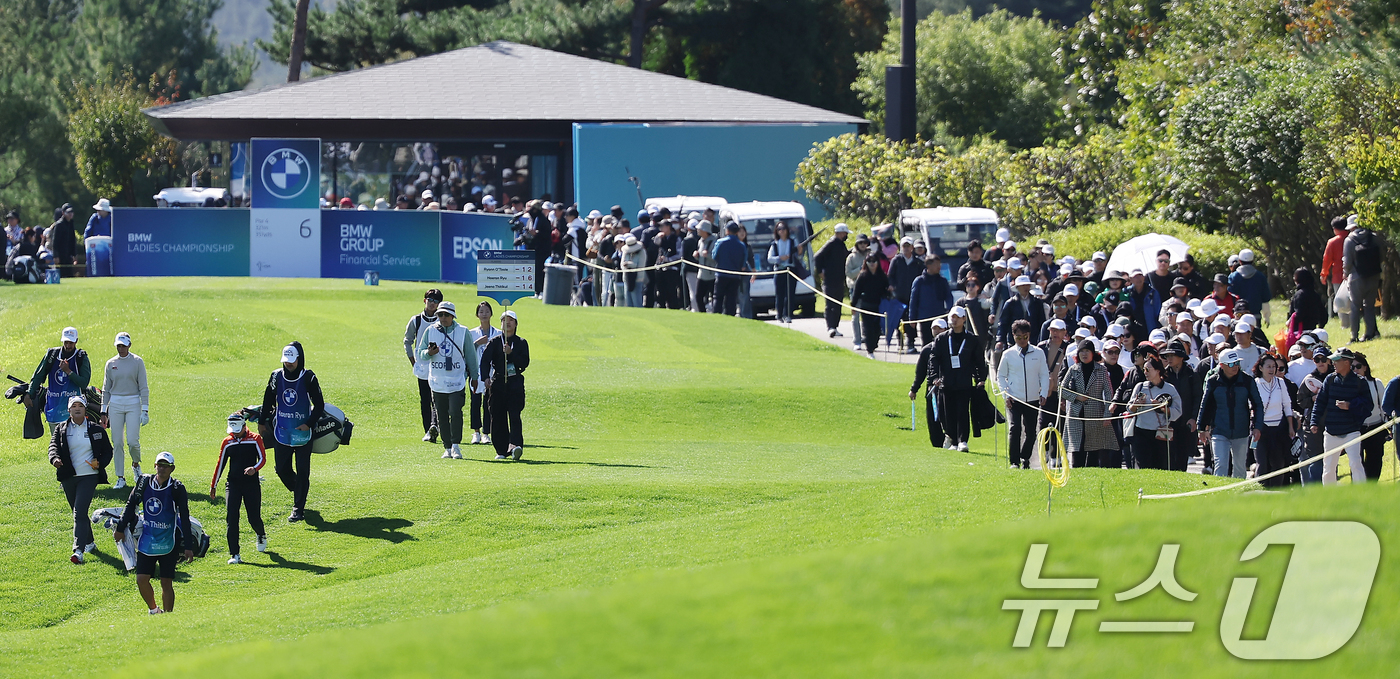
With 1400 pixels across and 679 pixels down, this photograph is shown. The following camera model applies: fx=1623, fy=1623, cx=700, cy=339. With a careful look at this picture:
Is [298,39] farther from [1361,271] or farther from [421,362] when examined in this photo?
→ [1361,271]

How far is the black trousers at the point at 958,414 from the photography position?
18484 millimetres

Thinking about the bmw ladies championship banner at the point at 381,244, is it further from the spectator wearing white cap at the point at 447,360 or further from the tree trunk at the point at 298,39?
the tree trunk at the point at 298,39

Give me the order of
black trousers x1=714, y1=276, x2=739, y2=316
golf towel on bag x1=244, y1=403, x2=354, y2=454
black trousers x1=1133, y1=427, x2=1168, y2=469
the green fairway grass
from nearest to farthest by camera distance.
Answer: the green fairway grass < golf towel on bag x1=244, y1=403, x2=354, y2=454 < black trousers x1=1133, y1=427, x2=1168, y2=469 < black trousers x1=714, y1=276, x2=739, y2=316

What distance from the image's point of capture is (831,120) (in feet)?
139

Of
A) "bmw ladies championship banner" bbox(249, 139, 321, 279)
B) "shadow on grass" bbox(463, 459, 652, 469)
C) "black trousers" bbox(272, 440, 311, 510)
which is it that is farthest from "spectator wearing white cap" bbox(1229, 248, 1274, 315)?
"bmw ladies championship banner" bbox(249, 139, 321, 279)

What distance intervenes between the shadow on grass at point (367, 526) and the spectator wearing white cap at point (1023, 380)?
6384 millimetres

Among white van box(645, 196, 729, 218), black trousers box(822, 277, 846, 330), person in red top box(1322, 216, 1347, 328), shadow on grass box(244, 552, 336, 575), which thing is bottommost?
shadow on grass box(244, 552, 336, 575)

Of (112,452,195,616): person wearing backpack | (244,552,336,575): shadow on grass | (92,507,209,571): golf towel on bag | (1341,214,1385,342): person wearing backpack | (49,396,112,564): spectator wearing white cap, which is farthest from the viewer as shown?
(1341,214,1385,342): person wearing backpack

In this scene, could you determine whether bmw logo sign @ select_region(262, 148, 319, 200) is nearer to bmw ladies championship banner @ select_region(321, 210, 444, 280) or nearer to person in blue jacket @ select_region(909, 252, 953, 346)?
bmw ladies championship banner @ select_region(321, 210, 444, 280)

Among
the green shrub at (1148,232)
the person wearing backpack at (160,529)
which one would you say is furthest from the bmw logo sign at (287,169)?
the person wearing backpack at (160,529)

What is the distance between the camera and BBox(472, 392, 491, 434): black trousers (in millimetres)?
18516

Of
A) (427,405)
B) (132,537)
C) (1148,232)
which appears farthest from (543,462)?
(1148,232)

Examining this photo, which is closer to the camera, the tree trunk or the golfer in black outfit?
the golfer in black outfit

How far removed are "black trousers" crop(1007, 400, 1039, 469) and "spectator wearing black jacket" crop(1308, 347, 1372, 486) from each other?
3.11 m
